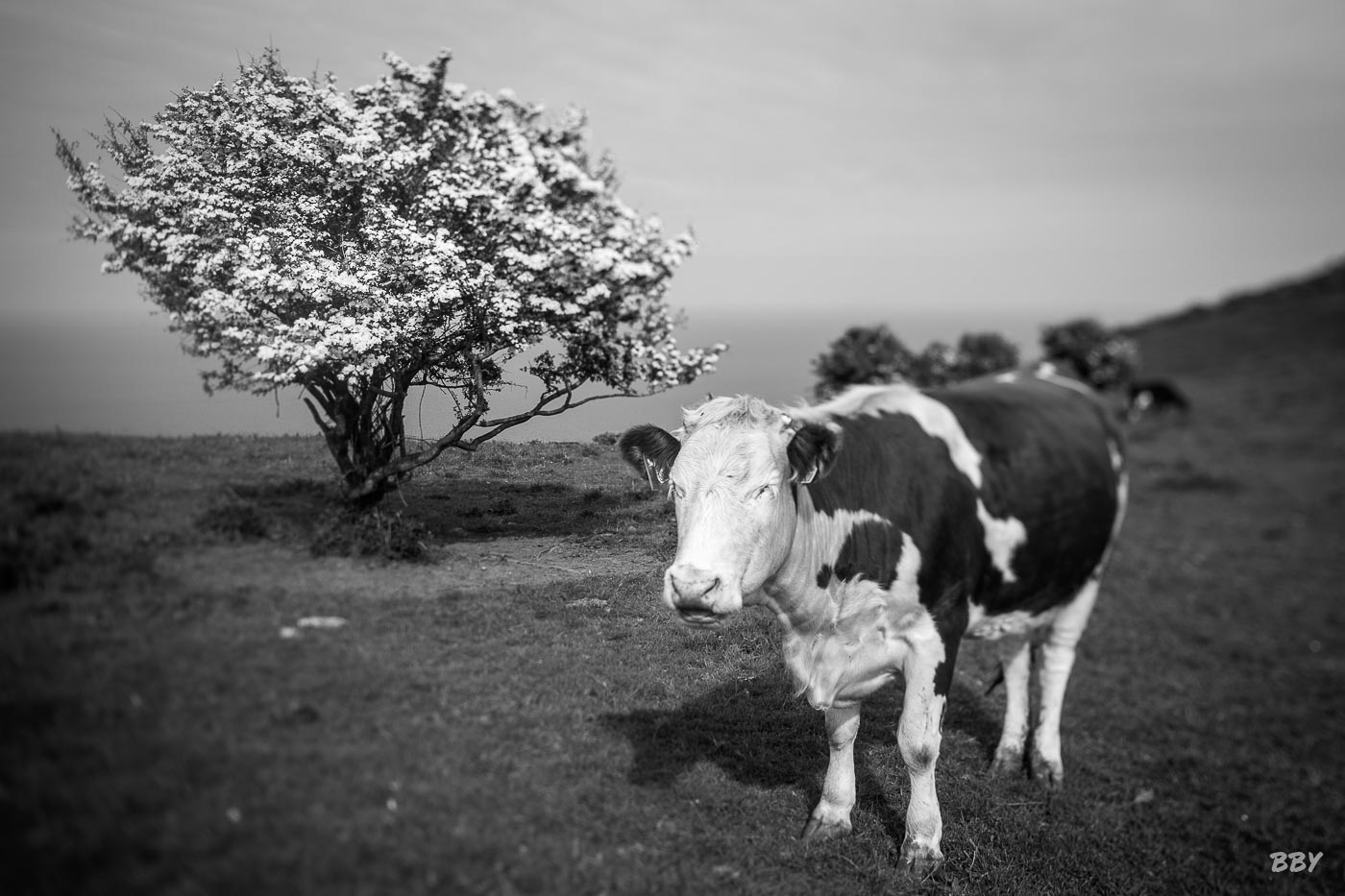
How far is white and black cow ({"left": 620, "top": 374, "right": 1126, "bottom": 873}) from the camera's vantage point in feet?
13.8

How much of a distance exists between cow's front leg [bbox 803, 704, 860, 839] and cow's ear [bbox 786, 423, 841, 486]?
5.23 ft

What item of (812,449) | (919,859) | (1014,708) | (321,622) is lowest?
(1014,708)

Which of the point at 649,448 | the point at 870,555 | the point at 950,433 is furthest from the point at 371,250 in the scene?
the point at 950,433

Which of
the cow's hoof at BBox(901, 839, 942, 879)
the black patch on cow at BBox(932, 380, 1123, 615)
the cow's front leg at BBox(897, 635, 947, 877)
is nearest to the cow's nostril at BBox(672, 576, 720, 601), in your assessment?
the cow's front leg at BBox(897, 635, 947, 877)

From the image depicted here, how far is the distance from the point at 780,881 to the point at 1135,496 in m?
29.1

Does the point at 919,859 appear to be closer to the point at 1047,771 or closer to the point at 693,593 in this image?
the point at 693,593

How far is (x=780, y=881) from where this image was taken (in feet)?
14.2

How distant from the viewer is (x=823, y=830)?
5020 millimetres

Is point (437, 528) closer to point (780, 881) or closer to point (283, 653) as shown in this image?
point (283, 653)

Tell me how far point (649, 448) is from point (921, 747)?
242 cm

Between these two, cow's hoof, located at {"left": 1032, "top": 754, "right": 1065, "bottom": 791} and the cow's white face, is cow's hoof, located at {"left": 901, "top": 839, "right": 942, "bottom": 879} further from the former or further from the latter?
cow's hoof, located at {"left": 1032, "top": 754, "right": 1065, "bottom": 791}

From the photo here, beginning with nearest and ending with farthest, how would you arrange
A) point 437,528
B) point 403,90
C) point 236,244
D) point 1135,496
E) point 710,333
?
point 236,244, point 437,528, point 403,90, point 710,333, point 1135,496

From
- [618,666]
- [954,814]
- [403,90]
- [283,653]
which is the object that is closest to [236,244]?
[403,90]

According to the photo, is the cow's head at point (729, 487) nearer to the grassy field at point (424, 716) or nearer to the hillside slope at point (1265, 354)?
the grassy field at point (424, 716)
